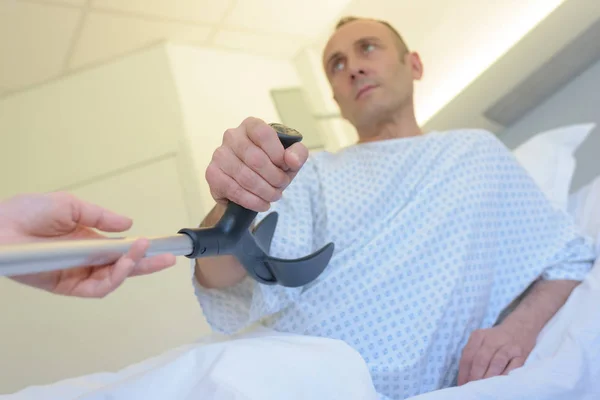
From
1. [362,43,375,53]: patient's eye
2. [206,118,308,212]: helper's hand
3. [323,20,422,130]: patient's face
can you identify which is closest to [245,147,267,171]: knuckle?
[206,118,308,212]: helper's hand

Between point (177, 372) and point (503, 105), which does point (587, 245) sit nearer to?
point (503, 105)

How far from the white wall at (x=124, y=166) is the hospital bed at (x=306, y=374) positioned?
0.68m

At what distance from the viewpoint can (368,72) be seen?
3.64 ft

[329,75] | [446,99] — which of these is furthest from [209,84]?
[446,99]

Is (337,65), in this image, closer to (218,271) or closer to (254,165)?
(218,271)

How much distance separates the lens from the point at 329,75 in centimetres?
123

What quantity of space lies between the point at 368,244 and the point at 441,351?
185 mm

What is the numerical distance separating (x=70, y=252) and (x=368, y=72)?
2.82ft

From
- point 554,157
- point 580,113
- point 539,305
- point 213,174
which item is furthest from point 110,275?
point 580,113

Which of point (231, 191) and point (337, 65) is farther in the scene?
point (337, 65)

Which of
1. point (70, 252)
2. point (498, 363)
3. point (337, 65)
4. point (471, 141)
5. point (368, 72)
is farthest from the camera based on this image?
point (337, 65)

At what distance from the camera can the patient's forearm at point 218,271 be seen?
73 cm

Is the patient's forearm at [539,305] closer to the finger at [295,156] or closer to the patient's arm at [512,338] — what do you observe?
the patient's arm at [512,338]

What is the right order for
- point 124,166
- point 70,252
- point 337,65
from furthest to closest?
point 124,166
point 337,65
point 70,252
